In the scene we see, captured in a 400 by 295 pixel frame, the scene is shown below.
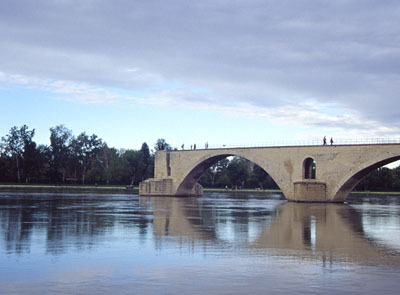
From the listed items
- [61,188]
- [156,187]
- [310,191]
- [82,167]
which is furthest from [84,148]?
[310,191]

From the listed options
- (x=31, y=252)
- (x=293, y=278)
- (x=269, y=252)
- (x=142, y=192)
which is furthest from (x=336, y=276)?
(x=142, y=192)

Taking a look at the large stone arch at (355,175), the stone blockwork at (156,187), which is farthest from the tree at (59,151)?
the large stone arch at (355,175)

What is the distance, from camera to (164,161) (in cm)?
6500

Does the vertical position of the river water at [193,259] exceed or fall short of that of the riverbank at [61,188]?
it falls short

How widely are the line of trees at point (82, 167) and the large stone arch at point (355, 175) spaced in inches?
1451

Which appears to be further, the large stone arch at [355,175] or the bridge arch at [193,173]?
the bridge arch at [193,173]

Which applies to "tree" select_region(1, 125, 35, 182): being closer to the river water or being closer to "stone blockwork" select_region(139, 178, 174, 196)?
"stone blockwork" select_region(139, 178, 174, 196)

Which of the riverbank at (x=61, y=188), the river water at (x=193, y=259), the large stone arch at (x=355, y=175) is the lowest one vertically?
the river water at (x=193, y=259)

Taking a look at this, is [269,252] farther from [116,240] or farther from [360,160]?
[360,160]

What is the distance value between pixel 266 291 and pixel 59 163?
82.6 meters

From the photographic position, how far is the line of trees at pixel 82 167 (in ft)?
273

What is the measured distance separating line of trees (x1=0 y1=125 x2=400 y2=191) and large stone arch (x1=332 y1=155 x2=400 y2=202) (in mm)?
36865

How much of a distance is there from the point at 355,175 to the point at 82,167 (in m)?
57.7

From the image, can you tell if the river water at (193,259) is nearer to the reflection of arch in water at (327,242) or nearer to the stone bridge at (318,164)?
the reflection of arch in water at (327,242)
